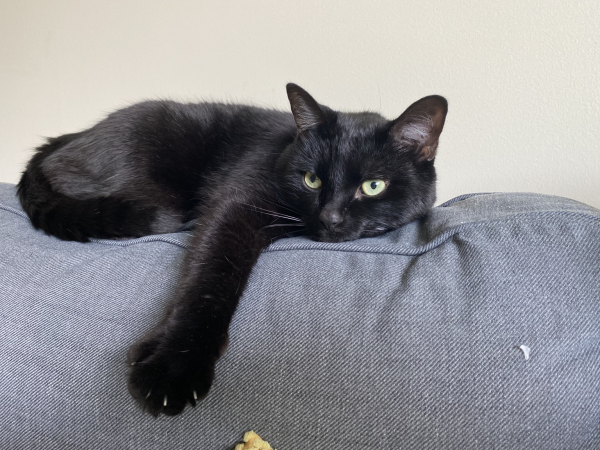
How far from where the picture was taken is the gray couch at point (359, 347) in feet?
1.68

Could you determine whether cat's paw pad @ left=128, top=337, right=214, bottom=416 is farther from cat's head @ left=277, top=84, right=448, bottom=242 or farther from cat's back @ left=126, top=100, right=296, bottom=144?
cat's back @ left=126, top=100, right=296, bottom=144

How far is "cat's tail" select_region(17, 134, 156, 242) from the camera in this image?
0.90 metres

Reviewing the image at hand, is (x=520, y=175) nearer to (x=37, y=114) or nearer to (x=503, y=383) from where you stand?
(x=503, y=383)

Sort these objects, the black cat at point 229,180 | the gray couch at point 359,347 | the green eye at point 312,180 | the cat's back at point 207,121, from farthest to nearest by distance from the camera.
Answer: the cat's back at point 207,121
the green eye at point 312,180
the black cat at point 229,180
the gray couch at point 359,347

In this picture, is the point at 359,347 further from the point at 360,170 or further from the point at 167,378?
the point at 360,170

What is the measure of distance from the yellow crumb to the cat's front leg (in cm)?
9

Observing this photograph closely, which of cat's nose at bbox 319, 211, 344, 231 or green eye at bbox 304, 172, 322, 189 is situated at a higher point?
green eye at bbox 304, 172, 322, 189

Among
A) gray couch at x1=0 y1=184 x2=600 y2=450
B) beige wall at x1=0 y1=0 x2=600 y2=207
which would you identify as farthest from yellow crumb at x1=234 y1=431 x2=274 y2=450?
beige wall at x1=0 y1=0 x2=600 y2=207

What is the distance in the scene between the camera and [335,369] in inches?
22.0

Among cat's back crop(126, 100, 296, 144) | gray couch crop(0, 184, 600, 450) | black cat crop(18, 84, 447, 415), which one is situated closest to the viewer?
gray couch crop(0, 184, 600, 450)

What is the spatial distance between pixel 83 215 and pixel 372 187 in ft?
2.33

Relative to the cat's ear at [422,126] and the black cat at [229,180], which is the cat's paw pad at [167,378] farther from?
the cat's ear at [422,126]

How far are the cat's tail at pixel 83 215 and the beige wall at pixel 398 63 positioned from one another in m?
0.97

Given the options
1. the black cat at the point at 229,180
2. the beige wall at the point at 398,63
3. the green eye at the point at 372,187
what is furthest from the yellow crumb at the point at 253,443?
the beige wall at the point at 398,63
